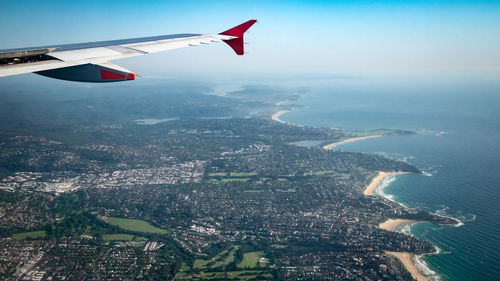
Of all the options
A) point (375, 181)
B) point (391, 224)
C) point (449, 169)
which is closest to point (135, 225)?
point (391, 224)

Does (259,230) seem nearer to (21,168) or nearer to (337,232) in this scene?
(337,232)

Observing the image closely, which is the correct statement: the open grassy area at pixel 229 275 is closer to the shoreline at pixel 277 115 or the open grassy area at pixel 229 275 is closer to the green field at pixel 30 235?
the green field at pixel 30 235

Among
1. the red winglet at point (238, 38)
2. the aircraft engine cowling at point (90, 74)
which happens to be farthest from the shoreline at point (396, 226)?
the aircraft engine cowling at point (90, 74)

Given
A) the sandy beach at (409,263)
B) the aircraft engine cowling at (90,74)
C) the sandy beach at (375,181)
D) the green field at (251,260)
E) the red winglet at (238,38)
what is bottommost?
the green field at (251,260)

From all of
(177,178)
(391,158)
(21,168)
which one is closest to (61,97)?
(21,168)

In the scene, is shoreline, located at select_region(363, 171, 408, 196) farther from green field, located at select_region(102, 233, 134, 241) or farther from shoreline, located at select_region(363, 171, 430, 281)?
green field, located at select_region(102, 233, 134, 241)

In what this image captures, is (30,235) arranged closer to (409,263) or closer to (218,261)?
(218,261)
